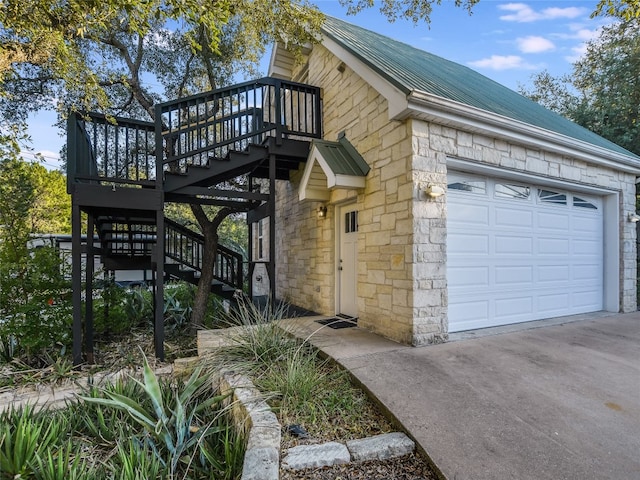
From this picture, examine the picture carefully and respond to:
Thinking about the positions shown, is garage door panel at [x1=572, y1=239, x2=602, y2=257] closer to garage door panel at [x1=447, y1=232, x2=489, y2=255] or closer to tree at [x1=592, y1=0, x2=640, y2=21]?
garage door panel at [x1=447, y1=232, x2=489, y2=255]

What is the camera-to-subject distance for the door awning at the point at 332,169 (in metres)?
5.00

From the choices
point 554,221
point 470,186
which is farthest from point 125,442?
point 554,221

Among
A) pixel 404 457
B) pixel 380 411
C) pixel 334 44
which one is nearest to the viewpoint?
pixel 404 457

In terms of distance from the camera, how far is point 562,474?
199 centimetres

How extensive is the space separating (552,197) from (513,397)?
4628 mm

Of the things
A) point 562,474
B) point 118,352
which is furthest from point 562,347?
point 118,352

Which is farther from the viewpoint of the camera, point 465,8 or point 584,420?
point 465,8

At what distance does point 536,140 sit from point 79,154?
676cm

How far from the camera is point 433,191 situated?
423cm

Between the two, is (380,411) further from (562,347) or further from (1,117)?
(1,117)

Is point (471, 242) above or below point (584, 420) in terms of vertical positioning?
above

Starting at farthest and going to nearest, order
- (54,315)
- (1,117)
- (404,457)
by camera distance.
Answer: (1,117) < (54,315) < (404,457)

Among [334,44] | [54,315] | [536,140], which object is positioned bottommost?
[54,315]

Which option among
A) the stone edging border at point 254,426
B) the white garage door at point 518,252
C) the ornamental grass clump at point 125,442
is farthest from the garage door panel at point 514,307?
the ornamental grass clump at point 125,442
